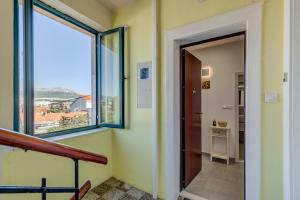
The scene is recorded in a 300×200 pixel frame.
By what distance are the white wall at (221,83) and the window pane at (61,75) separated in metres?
2.86

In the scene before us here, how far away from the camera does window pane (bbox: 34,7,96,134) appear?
2.00 meters

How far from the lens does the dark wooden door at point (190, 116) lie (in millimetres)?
2472

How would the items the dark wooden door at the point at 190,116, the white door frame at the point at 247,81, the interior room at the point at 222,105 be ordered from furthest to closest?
the interior room at the point at 222,105
the dark wooden door at the point at 190,116
the white door frame at the point at 247,81

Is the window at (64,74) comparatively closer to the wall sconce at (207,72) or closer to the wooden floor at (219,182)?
the wooden floor at (219,182)

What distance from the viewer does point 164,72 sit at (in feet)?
7.48

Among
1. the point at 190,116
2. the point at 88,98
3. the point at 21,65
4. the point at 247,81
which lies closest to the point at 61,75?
the point at 21,65

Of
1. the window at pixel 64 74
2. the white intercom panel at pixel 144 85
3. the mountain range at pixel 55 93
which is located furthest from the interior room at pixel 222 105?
the mountain range at pixel 55 93

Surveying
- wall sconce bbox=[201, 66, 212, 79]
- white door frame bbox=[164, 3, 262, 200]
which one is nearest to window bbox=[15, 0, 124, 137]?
white door frame bbox=[164, 3, 262, 200]

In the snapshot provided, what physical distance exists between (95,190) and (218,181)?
2042 mm

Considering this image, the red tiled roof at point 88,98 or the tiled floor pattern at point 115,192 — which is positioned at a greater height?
the red tiled roof at point 88,98

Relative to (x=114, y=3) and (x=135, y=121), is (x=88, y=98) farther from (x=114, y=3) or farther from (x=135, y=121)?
(x=114, y=3)

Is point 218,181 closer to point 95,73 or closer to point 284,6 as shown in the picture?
point 284,6

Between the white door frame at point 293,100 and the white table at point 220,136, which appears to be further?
the white table at point 220,136

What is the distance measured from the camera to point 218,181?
8.96ft
